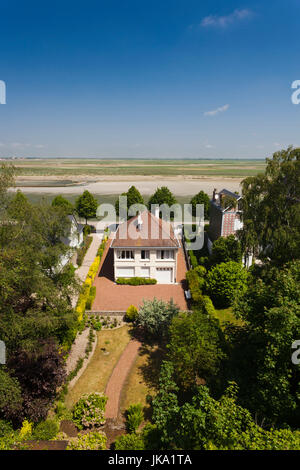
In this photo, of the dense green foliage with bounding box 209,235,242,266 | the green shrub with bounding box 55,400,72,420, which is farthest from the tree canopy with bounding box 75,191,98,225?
the green shrub with bounding box 55,400,72,420

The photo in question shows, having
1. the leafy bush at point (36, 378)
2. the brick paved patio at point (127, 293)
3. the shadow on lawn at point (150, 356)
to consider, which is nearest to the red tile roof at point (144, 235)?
the brick paved patio at point (127, 293)

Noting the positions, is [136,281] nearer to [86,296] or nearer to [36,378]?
[86,296]

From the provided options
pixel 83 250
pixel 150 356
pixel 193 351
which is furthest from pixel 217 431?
pixel 83 250

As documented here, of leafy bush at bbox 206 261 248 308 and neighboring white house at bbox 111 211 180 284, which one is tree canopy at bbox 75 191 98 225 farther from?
leafy bush at bbox 206 261 248 308

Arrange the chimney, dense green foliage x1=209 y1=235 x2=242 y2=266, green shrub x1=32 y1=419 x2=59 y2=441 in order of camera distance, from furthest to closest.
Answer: the chimney
dense green foliage x1=209 y1=235 x2=242 y2=266
green shrub x1=32 y1=419 x2=59 y2=441
